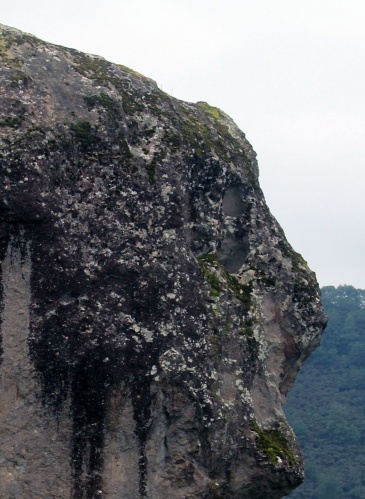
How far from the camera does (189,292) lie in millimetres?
12625

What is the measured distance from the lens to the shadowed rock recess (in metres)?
11.7

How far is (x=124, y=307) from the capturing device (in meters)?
12.2

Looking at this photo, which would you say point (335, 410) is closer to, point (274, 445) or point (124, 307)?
point (274, 445)

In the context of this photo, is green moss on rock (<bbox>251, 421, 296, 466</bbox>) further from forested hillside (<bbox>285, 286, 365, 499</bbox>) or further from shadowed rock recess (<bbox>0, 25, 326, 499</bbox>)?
forested hillside (<bbox>285, 286, 365, 499</bbox>)

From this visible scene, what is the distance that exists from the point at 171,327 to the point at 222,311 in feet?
3.00

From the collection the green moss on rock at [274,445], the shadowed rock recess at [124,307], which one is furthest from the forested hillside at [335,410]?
the shadowed rock recess at [124,307]

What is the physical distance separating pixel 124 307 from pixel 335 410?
184ft

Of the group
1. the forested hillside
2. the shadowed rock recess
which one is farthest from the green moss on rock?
the forested hillside

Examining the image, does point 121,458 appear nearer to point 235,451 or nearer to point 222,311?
point 235,451

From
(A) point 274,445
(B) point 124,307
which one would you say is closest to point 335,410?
(A) point 274,445

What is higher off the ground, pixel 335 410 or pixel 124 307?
pixel 335 410

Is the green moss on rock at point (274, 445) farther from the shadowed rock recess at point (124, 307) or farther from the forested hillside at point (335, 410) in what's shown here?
the forested hillside at point (335, 410)

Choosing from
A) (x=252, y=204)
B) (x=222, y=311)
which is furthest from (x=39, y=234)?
(x=252, y=204)

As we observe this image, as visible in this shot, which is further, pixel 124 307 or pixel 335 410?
pixel 335 410
